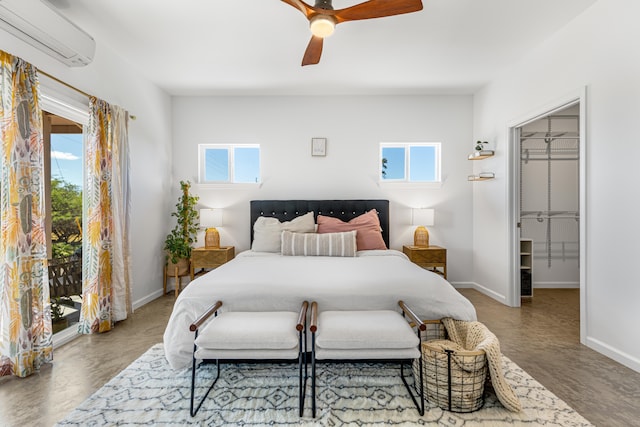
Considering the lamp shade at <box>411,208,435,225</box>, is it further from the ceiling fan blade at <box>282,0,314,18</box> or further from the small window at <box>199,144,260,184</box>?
the ceiling fan blade at <box>282,0,314,18</box>

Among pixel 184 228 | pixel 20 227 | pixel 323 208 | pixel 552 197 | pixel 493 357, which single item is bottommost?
pixel 493 357

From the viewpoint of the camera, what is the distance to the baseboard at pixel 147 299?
3.80m

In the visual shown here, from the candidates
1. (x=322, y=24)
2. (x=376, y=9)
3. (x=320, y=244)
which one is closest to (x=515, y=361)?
(x=320, y=244)

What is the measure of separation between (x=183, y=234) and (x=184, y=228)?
0.08 metres

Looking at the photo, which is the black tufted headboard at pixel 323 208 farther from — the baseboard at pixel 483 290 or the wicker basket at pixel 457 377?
the wicker basket at pixel 457 377

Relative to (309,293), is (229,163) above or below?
above

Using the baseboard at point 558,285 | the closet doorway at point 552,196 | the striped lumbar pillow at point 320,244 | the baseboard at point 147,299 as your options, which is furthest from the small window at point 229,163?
the baseboard at point 558,285

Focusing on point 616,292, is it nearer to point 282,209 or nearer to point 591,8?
point 591,8

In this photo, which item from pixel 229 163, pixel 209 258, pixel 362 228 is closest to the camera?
pixel 362 228

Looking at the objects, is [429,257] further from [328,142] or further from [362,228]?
[328,142]

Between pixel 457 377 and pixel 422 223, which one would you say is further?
pixel 422 223

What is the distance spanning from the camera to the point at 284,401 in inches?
76.1

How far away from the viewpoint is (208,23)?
2818 millimetres

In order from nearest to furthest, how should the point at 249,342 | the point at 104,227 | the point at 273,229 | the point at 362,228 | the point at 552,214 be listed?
the point at 249,342
the point at 104,227
the point at 273,229
the point at 362,228
the point at 552,214
